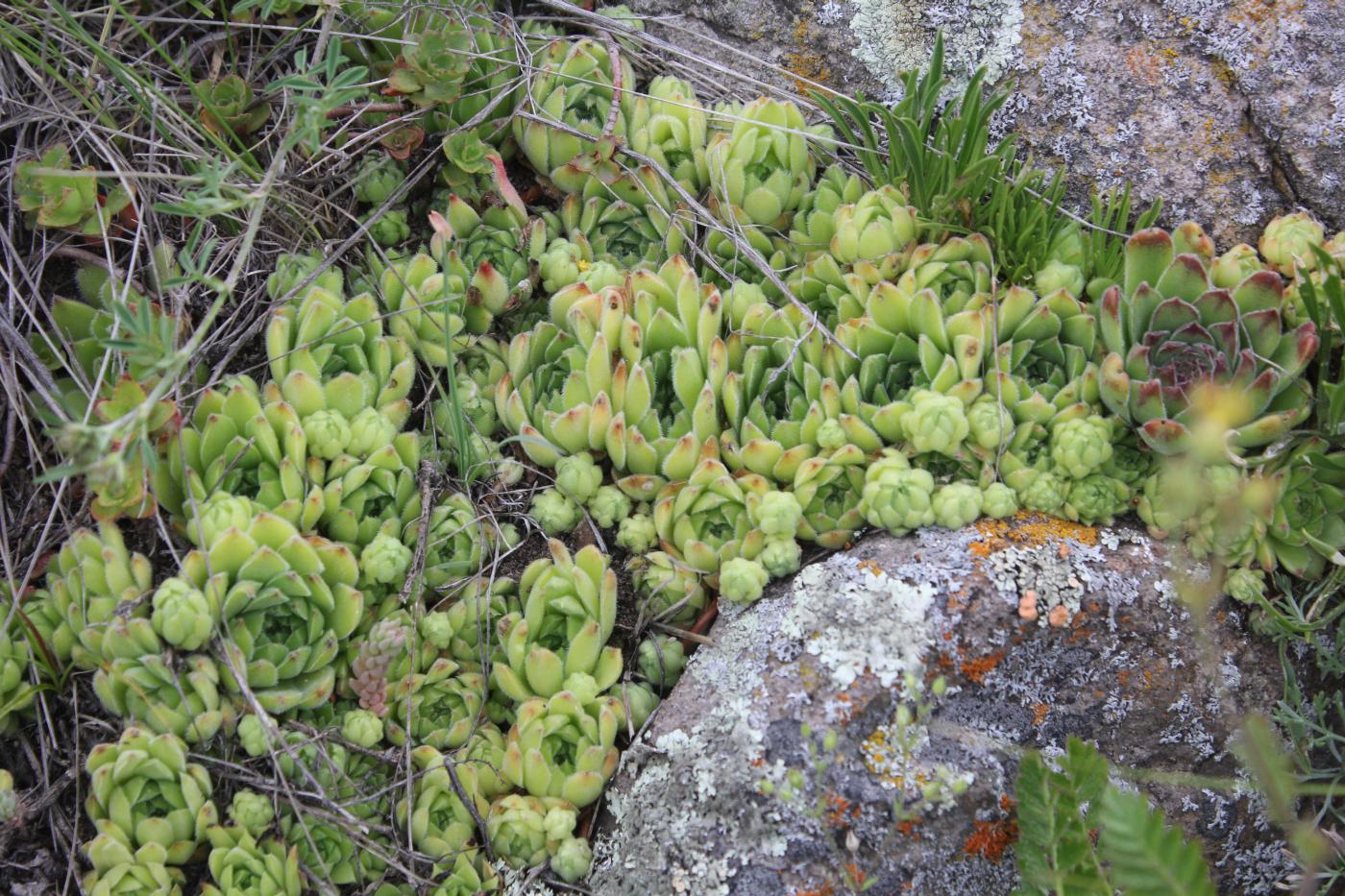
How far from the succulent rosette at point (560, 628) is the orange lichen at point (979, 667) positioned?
2.44ft

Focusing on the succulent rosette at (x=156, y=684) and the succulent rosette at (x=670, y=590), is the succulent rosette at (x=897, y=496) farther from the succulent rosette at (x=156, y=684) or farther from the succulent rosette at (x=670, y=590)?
the succulent rosette at (x=156, y=684)

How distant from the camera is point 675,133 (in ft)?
9.51

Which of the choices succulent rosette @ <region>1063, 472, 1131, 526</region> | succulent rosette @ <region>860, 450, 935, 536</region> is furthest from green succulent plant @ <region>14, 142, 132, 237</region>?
succulent rosette @ <region>1063, 472, 1131, 526</region>

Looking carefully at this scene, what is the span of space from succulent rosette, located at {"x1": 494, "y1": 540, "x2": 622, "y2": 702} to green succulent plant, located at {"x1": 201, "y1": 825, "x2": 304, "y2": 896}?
0.55 m

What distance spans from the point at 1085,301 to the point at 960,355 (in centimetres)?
43

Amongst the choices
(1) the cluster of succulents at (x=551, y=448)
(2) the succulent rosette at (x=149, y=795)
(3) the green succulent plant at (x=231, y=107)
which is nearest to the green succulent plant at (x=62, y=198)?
(1) the cluster of succulents at (x=551, y=448)

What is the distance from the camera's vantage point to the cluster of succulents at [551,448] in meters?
2.22

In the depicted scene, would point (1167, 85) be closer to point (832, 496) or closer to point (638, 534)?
point (832, 496)

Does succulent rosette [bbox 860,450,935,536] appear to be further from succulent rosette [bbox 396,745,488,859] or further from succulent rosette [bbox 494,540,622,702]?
succulent rosette [bbox 396,745,488,859]

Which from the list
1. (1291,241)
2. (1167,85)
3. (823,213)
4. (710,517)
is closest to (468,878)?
(710,517)

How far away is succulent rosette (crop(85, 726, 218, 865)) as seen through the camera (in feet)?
6.87

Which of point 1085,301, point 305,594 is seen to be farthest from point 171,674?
point 1085,301

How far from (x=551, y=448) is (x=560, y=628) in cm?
44

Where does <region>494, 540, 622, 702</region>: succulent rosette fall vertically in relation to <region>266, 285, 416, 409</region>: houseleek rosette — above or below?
below
